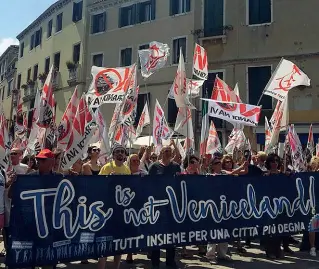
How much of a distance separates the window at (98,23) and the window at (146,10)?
3.02 m

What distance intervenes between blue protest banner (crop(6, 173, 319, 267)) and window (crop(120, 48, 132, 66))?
65.0 ft

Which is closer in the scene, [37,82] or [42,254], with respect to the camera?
[42,254]

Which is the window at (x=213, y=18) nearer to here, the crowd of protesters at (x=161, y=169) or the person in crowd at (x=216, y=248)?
the crowd of protesters at (x=161, y=169)

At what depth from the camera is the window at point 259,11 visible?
21.7m

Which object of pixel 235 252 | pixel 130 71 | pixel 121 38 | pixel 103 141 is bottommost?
pixel 235 252

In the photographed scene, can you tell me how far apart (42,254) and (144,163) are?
4.53m

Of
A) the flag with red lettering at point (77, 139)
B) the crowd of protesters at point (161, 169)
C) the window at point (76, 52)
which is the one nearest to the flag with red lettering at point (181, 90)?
the crowd of protesters at point (161, 169)

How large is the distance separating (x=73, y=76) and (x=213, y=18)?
11.1m

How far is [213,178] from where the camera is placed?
672 cm

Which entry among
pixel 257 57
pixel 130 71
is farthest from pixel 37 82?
pixel 130 71

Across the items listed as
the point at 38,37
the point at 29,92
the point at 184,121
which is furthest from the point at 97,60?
the point at 184,121

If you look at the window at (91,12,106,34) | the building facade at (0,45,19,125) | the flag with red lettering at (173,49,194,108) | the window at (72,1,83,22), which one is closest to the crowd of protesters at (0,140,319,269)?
the flag with red lettering at (173,49,194,108)

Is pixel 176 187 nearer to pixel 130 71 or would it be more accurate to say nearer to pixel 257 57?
pixel 130 71

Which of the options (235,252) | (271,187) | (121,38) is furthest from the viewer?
(121,38)
